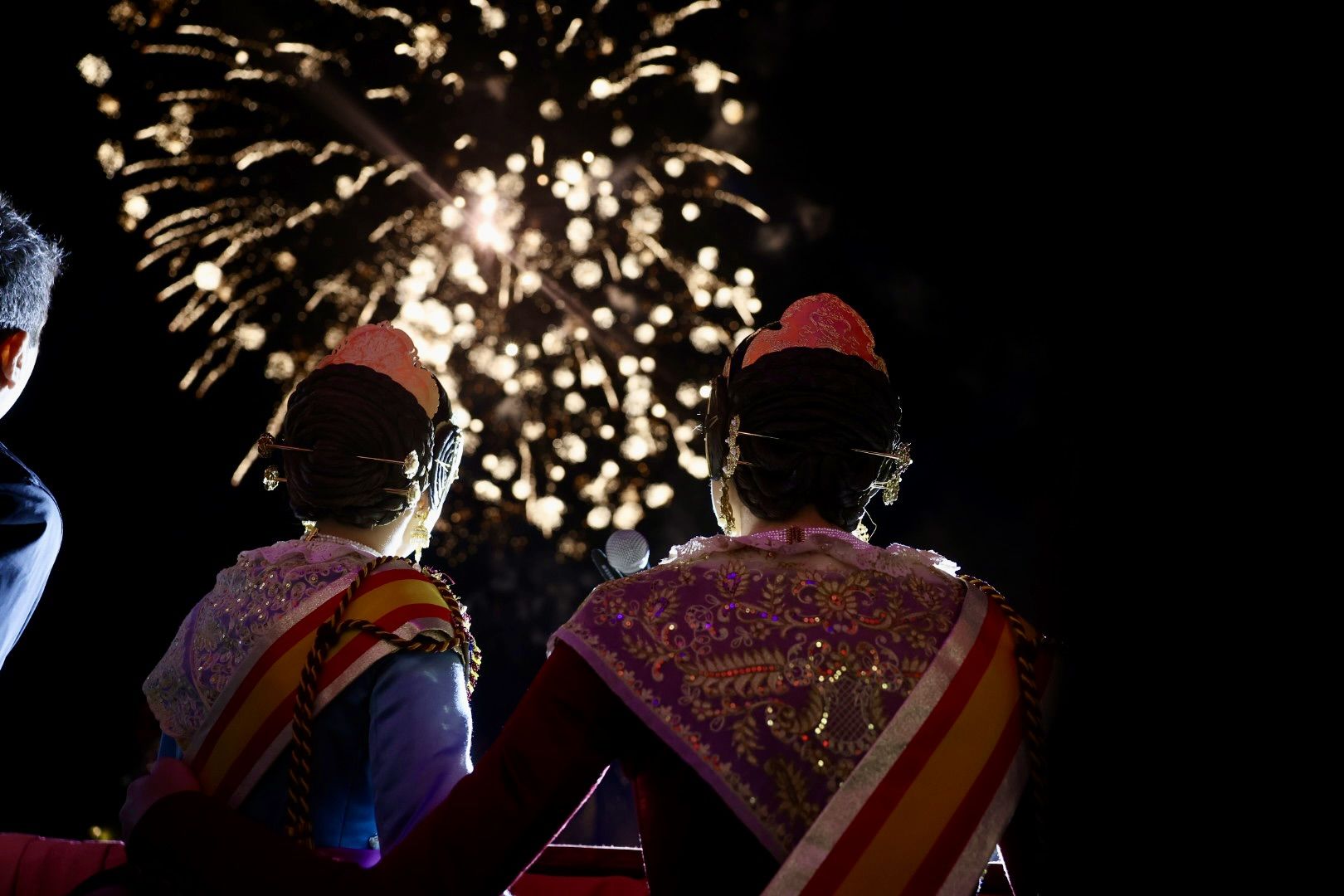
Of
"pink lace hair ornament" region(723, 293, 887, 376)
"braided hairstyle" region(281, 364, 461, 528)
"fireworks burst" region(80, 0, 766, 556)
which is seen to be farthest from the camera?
"fireworks burst" region(80, 0, 766, 556)

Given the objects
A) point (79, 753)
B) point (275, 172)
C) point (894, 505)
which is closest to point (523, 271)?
point (275, 172)

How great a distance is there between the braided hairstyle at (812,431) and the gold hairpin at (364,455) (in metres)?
0.82

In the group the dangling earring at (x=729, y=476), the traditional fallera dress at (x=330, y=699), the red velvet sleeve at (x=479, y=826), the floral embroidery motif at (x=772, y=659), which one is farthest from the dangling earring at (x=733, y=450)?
the traditional fallera dress at (x=330, y=699)

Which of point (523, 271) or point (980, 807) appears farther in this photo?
point (523, 271)

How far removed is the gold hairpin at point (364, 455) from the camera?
225cm

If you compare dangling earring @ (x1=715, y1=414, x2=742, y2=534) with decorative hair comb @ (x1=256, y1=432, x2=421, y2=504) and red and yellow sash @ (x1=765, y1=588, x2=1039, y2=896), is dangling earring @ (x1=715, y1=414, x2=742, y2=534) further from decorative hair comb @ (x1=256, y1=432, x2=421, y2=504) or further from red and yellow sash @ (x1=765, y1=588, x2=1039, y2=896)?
decorative hair comb @ (x1=256, y1=432, x2=421, y2=504)

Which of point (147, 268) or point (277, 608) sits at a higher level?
point (277, 608)

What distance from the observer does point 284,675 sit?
1.94 meters

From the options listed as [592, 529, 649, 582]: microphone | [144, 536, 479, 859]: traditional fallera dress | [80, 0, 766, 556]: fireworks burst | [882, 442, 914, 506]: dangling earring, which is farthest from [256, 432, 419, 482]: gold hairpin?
[80, 0, 766, 556]: fireworks burst

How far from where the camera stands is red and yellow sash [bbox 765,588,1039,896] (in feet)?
4.86

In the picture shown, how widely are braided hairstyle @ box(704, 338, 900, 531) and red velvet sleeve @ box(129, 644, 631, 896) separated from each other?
0.49 metres

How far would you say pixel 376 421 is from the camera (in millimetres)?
2293

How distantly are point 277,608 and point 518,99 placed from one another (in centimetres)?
540

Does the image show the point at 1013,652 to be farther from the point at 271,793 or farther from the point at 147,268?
the point at 147,268
